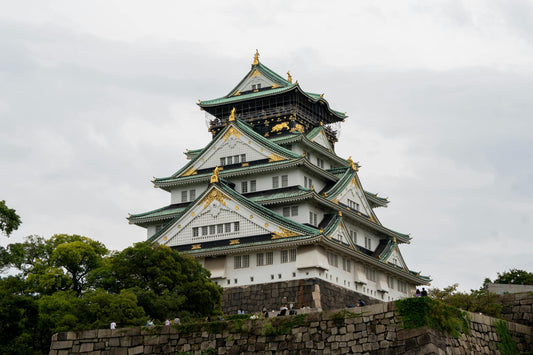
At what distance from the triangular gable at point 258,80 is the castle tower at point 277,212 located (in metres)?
0.09

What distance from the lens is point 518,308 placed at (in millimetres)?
40625

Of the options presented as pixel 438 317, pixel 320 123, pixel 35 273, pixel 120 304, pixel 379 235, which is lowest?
pixel 438 317

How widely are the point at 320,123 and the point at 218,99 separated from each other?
9475 millimetres

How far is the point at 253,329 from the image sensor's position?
35.6 m

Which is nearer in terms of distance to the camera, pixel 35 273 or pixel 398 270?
pixel 35 273

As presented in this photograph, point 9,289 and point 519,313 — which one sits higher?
point 9,289

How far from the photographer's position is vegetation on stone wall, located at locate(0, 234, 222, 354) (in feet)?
141

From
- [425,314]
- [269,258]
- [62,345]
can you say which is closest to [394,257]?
[269,258]

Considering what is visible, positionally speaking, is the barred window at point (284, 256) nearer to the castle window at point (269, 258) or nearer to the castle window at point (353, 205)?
the castle window at point (269, 258)

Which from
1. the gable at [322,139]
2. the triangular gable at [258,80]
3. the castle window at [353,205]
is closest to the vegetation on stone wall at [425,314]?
the castle window at [353,205]

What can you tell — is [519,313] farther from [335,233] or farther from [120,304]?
[335,233]

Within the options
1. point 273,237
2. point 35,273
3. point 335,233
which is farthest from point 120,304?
point 335,233

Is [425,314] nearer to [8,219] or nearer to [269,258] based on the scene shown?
[8,219]

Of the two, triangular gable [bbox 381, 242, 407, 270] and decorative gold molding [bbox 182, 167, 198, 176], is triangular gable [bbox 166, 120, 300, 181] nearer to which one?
decorative gold molding [bbox 182, 167, 198, 176]
